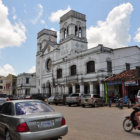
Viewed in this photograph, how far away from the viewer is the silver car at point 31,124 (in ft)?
14.5

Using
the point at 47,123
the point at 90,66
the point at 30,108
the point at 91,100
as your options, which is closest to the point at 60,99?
the point at 91,100

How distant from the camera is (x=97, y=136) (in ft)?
21.0

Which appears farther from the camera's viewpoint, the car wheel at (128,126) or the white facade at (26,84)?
the white facade at (26,84)

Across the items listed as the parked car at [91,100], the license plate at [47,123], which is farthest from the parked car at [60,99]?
the license plate at [47,123]

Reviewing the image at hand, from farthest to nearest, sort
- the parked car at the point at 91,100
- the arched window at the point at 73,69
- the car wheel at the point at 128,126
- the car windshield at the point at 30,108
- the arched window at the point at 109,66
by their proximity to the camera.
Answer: the arched window at the point at 73,69 → the arched window at the point at 109,66 → the parked car at the point at 91,100 → the car wheel at the point at 128,126 → the car windshield at the point at 30,108

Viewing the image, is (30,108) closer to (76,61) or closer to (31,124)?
(31,124)

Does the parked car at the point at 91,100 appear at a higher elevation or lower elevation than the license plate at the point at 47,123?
lower

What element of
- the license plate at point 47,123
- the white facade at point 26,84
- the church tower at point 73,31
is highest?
Result: the church tower at point 73,31

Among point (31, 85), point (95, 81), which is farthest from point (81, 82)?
point (31, 85)

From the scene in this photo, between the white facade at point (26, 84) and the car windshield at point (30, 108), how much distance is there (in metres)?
57.5

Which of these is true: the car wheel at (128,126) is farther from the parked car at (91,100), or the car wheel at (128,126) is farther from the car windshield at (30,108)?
the parked car at (91,100)

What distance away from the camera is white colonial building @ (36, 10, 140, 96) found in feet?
93.9

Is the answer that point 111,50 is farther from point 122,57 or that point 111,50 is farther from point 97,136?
point 97,136

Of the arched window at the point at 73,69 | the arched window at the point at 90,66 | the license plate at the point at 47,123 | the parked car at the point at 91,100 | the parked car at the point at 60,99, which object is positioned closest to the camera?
the license plate at the point at 47,123
